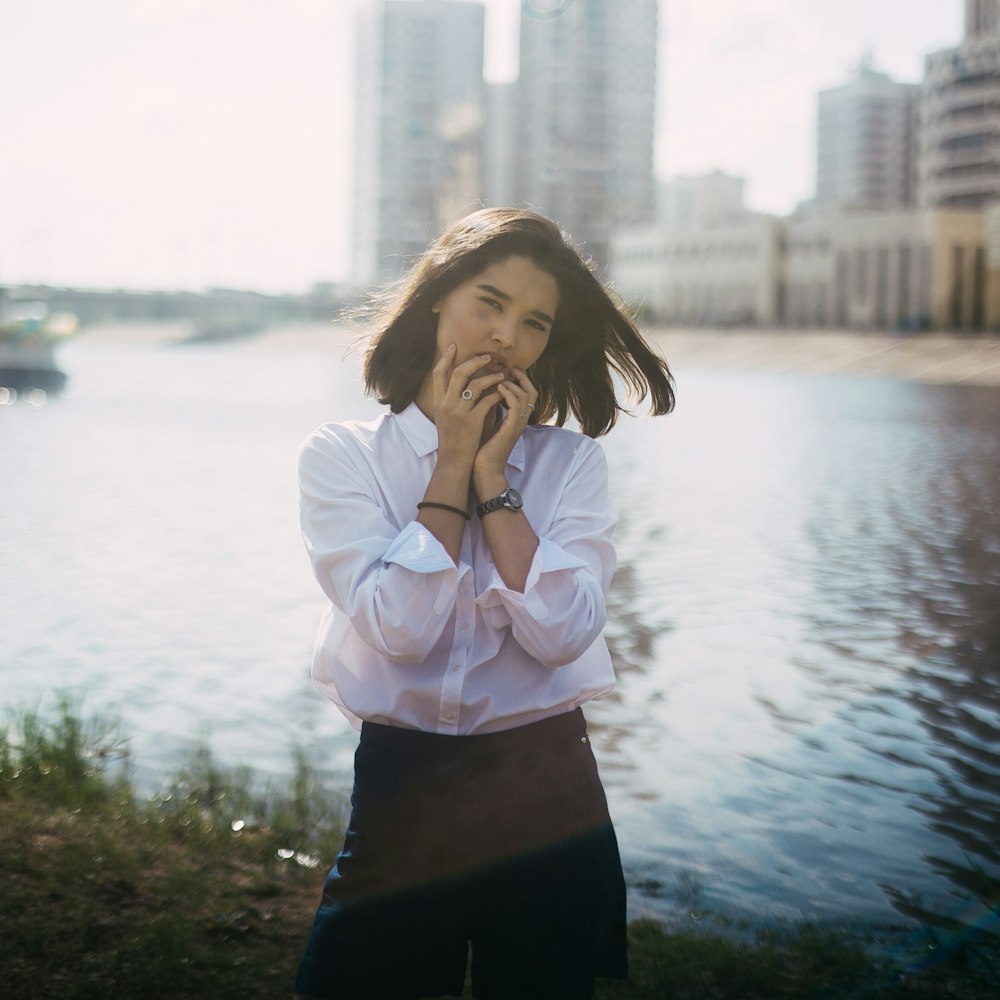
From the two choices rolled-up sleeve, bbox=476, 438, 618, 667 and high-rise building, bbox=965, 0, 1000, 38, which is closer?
rolled-up sleeve, bbox=476, 438, 618, 667

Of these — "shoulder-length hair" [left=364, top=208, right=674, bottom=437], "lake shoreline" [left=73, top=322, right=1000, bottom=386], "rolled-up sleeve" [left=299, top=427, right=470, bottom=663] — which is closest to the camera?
"rolled-up sleeve" [left=299, top=427, right=470, bottom=663]

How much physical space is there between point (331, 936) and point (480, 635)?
1.74ft

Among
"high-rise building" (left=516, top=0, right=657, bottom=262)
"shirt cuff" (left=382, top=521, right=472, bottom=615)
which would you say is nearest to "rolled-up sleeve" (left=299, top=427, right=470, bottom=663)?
"shirt cuff" (left=382, top=521, right=472, bottom=615)

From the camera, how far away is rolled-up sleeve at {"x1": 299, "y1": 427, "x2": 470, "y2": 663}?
2203 millimetres

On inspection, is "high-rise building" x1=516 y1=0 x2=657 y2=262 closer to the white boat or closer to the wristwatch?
the white boat

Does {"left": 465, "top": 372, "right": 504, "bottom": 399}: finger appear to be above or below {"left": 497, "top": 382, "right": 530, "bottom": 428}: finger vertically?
above

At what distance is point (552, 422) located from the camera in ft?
9.23

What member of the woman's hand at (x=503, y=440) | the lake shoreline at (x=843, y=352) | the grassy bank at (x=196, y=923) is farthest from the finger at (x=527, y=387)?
the lake shoreline at (x=843, y=352)

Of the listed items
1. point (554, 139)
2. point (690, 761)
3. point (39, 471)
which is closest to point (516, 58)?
point (554, 139)

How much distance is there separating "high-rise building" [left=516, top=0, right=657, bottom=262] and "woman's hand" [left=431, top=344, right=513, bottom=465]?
147 metres

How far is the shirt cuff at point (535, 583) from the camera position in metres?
2.24

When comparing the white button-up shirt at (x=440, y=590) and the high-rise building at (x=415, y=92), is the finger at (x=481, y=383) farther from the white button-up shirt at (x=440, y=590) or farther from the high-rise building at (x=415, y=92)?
the high-rise building at (x=415, y=92)

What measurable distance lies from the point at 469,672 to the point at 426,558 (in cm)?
22

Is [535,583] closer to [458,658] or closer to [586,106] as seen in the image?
[458,658]
